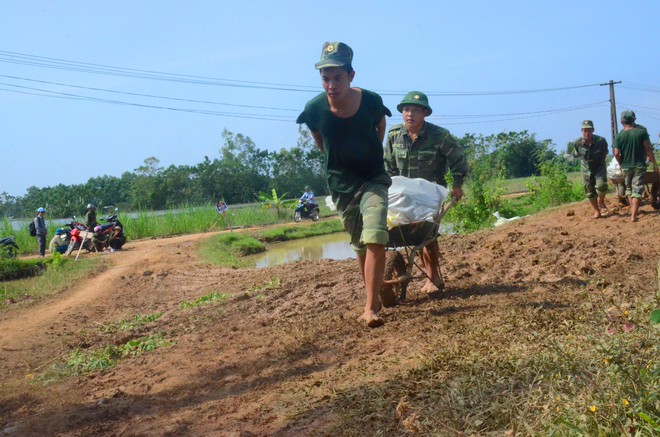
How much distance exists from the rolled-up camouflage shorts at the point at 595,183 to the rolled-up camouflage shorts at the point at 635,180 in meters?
0.35

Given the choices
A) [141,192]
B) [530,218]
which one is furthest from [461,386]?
[141,192]

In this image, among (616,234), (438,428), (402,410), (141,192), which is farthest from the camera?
(141,192)

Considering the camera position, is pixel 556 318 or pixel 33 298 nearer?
pixel 556 318

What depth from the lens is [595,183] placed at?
1141 centimetres

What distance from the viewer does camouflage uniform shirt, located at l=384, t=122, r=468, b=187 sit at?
6.11 meters

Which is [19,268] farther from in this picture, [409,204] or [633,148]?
[409,204]

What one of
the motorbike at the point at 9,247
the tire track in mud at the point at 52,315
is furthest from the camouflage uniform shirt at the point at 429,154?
the motorbike at the point at 9,247

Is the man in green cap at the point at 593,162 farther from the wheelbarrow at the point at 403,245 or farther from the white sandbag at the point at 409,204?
the white sandbag at the point at 409,204

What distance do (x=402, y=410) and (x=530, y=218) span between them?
33.7 ft

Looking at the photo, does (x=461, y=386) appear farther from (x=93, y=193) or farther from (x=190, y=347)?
(x=93, y=193)

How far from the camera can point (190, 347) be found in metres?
5.60

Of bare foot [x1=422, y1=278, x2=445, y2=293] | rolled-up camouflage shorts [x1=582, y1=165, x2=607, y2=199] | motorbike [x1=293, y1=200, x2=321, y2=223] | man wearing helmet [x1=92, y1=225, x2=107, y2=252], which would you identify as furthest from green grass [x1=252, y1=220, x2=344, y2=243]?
bare foot [x1=422, y1=278, x2=445, y2=293]

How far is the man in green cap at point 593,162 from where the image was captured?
11.3 metres

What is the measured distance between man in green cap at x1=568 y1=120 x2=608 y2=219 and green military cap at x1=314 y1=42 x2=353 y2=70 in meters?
7.41
